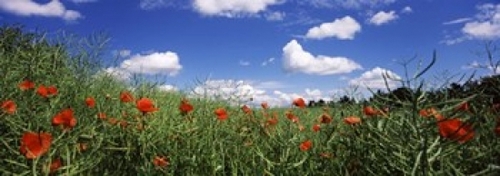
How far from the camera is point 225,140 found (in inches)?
217

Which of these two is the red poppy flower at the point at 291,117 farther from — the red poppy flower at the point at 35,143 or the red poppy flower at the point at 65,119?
the red poppy flower at the point at 35,143

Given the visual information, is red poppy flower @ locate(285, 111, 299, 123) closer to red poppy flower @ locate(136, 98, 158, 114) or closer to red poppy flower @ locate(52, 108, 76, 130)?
red poppy flower @ locate(136, 98, 158, 114)

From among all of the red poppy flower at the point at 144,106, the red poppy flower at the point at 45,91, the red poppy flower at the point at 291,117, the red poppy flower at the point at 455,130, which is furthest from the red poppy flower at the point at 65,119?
the red poppy flower at the point at 455,130

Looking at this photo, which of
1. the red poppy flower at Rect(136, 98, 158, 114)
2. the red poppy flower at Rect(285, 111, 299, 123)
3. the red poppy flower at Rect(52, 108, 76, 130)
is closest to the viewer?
the red poppy flower at Rect(52, 108, 76, 130)

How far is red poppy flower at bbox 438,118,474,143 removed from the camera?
96.0 inches

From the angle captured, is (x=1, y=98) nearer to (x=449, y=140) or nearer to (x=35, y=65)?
(x=35, y=65)

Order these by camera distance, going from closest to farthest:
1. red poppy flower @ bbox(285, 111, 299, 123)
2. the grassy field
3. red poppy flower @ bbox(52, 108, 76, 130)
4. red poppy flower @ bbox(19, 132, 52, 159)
A: 1. the grassy field
2. red poppy flower @ bbox(19, 132, 52, 159)
3. red poppy flower @ bbox(52, 108, 76, 130)
4. red poppy flower @ bbox(285, 111, 299, 123)

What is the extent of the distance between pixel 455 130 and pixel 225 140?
10.8 feet

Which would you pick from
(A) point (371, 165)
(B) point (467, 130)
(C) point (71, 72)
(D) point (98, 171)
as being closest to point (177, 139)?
(D) point (98, 171)

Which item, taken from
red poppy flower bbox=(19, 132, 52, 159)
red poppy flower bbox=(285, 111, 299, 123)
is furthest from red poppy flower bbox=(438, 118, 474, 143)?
red poppy flower bbox=(285, 111, 299, 123)

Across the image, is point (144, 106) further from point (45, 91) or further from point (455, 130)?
point (455, 130)

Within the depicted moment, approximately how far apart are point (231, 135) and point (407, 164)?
10.6 ft

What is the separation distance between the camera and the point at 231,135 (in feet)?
19.5

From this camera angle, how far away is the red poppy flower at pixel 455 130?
2439mm
